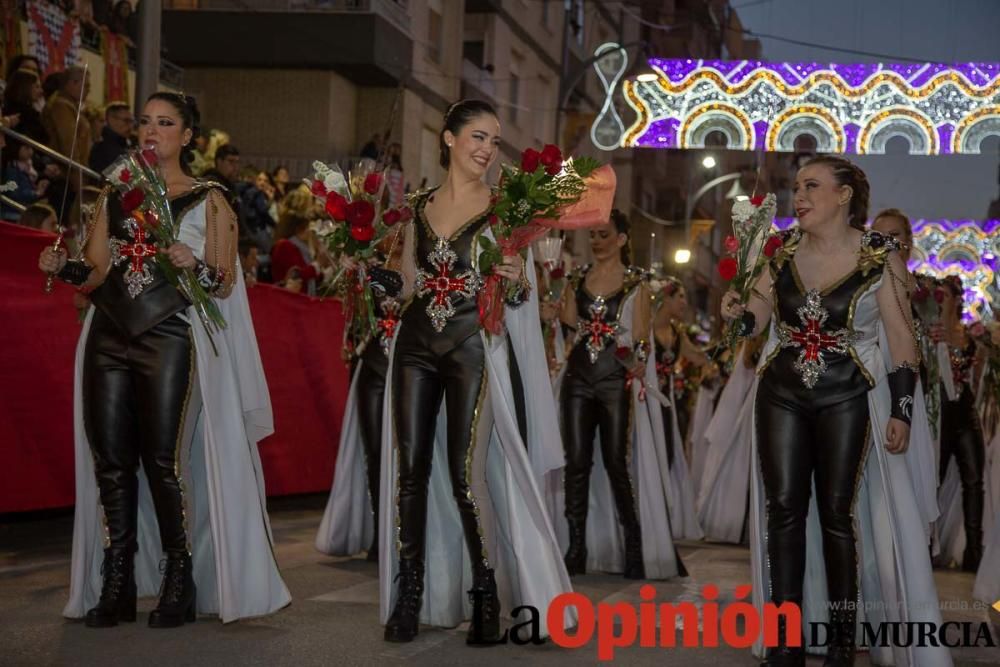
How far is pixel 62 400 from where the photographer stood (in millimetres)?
8469

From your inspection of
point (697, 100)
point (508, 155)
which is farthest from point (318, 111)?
point (697, 100)

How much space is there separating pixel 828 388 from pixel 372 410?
3672mm

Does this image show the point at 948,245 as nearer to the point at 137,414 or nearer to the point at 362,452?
the point at 362,452

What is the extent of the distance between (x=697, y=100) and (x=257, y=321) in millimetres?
6357

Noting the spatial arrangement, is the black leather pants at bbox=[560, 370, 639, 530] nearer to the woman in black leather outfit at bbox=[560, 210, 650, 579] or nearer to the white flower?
the woman in black leather outfit at bbox=[560, 210, 650, 579]

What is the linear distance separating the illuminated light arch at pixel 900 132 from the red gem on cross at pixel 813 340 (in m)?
9.69

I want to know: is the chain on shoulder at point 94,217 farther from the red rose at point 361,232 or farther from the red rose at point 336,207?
the red rose at point 361,232

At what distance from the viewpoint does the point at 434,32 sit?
90.8 ft

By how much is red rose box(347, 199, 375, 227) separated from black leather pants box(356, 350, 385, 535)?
2425 millimetres

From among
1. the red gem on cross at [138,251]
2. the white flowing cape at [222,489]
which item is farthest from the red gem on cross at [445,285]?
the red gem on cross at [138,251]

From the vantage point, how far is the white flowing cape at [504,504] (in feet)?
19.7

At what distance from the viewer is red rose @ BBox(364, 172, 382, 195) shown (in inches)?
264

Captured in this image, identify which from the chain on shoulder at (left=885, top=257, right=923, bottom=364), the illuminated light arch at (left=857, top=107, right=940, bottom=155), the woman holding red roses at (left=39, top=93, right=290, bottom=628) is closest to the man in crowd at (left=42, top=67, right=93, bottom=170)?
Result: the woman holding red roses at (left=39, top=93, right=290, bottom=628)

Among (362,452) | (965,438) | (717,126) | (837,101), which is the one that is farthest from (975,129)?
(362,452)
